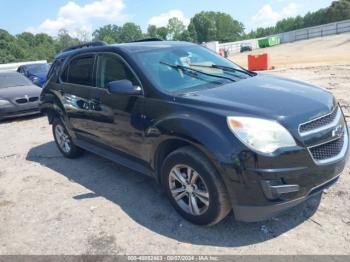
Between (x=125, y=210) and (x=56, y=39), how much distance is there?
382 ft

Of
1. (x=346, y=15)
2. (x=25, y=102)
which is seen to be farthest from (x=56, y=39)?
(x=25, y=102)

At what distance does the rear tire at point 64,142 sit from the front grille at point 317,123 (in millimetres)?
4016

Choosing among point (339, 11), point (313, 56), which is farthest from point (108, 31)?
point (313, 56)

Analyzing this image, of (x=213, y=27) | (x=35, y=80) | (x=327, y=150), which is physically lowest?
(x=213, y=27)

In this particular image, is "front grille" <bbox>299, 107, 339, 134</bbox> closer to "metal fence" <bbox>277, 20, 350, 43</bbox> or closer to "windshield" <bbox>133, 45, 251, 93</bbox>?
"windshield" <bbox>133, 45, 251, 93</bbox>

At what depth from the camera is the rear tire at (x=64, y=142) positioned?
245 inches

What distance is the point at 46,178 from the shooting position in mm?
5672

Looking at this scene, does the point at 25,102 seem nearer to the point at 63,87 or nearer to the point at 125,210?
the point at 63,87

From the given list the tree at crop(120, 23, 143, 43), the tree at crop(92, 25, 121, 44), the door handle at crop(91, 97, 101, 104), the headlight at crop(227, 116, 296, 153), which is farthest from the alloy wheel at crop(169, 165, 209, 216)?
the tree at crop(92, 25, 121, 44)

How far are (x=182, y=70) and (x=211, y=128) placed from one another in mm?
1234

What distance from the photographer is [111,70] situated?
4.73m

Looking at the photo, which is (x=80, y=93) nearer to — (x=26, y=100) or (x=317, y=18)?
(x=26, y=100)

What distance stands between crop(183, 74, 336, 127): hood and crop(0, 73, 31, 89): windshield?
381 inches

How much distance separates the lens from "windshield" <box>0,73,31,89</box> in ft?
38.6
